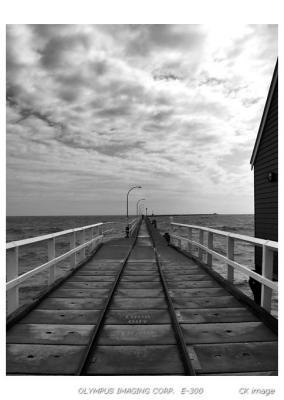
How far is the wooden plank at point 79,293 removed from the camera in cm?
678

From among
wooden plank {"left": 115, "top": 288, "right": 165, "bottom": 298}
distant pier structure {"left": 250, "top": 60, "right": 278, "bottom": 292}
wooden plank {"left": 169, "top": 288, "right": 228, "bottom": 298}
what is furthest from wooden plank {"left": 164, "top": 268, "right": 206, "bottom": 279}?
distant pier structure {"left": 250, "top": 60, "right": 278, "bottom": 292}

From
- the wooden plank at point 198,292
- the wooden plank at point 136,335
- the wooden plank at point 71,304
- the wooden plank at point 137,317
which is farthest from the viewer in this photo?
the wooden plank at point 198,292

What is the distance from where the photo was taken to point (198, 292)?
6.99 meters

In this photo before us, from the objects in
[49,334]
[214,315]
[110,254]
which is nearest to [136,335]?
[49,334]

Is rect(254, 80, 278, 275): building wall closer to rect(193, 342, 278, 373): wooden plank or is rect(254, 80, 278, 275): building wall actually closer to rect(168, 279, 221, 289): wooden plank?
rect(168, 279, 221, 289): wooden plank

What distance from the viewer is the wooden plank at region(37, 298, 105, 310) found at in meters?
5.91

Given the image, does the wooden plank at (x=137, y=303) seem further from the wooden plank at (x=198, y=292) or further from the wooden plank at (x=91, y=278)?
the wooden plank at (x=91, y=278)

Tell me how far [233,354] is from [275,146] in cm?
1085

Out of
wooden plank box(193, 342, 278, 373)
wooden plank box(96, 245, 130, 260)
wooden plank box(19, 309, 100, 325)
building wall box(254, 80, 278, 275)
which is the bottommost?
wooden plank box(96, 245, 130, 260)

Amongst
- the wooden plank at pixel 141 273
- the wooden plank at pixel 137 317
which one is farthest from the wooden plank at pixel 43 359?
the wooden plank at pixel 141 273

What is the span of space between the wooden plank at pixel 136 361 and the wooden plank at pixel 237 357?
12.5 inches

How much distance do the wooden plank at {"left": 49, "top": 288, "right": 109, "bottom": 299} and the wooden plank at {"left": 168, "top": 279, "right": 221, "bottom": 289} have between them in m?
1.58

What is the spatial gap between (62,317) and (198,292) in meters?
2.96
